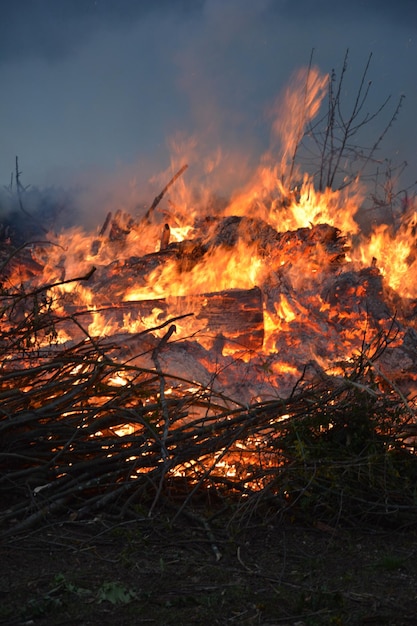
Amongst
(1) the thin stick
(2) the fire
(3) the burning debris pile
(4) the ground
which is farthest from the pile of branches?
(1) the thin stick

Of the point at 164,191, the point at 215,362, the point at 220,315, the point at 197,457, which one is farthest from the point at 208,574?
the point at 164,191

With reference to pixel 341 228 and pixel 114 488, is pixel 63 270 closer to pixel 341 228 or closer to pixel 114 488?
pixel 341 228

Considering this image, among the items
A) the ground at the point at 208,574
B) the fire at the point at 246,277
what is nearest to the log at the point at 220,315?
the fire at the point at 246,277

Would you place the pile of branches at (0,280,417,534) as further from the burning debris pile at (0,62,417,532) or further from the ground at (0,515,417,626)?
the ground at (0,515,417,626)

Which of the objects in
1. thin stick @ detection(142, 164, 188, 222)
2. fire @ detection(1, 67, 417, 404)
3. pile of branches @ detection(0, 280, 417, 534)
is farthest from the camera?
thin stick @ detection(142, 164, 188, 222)

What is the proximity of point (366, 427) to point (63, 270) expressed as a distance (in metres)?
5.16

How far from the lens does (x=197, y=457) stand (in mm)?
3527

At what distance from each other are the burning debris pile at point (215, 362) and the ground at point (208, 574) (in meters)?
0.15

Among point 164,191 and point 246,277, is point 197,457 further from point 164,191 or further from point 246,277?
point 164,191

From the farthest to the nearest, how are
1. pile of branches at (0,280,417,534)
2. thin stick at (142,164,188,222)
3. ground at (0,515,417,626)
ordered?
A: thin stick at (142,164,188,222), pile of branches at (0,280,417,534), ground at (0,515,417,626)

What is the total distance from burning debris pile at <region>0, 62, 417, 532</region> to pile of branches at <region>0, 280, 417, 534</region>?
12 mm

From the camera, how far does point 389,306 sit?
6535 millimetres

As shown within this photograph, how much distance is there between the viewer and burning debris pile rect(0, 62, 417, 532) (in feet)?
11.2

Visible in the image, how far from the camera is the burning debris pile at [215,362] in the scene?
3414 millimetres
